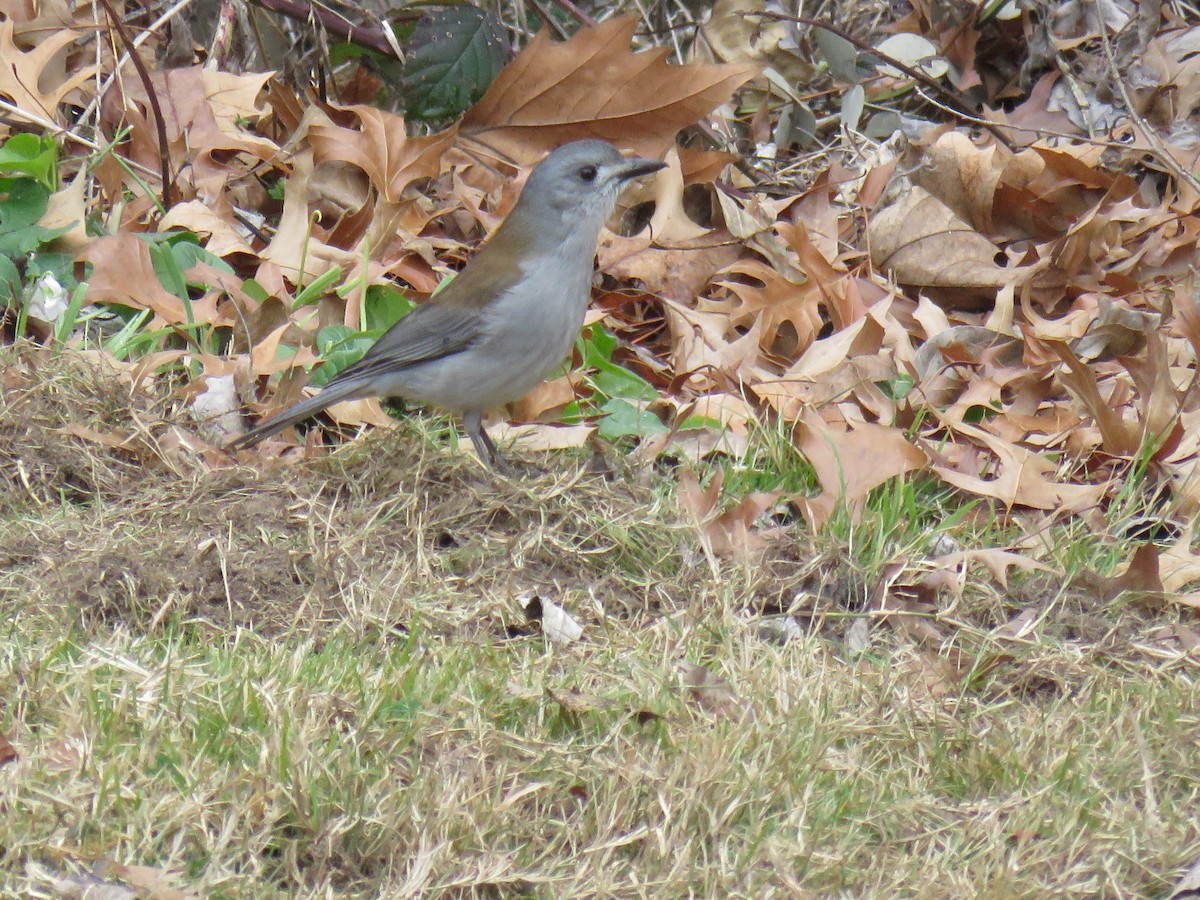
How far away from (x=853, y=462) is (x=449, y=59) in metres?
2.63

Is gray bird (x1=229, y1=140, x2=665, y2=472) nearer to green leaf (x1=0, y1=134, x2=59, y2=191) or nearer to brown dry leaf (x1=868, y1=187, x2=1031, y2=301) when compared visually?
brown dry leaf (x1=868, y1=187, x2=1031, y2=301)

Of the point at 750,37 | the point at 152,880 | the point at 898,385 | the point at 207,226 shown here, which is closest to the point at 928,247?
the point at 898,385

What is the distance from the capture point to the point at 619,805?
10.4 feet

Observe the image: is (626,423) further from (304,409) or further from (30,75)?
(30,75)

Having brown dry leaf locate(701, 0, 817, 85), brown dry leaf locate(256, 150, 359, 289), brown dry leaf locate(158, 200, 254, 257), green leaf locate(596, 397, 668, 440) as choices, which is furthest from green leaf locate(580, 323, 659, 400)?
brown dry leaf locate(701, 0, 817, 85)

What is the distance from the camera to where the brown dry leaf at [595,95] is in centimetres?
631

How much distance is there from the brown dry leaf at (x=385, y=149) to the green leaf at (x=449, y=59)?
0.53ft

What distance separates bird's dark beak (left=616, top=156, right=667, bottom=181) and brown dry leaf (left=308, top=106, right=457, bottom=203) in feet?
3.39

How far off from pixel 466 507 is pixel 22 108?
3.00 m

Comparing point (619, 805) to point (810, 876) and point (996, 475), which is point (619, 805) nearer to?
point (810, 876)

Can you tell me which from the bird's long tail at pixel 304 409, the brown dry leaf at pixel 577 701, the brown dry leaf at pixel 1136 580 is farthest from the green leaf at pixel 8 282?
the brown dry leaf at pixel 1136 580

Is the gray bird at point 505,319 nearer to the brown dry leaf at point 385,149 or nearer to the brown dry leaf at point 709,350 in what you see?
the brown dry leaf at point 709,350

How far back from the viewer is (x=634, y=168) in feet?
17.9

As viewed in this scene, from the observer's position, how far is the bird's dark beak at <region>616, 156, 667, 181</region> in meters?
5.40
